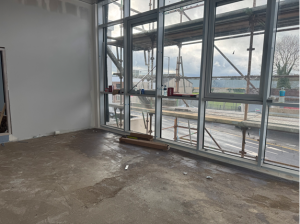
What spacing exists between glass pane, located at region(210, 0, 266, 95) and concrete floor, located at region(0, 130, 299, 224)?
131 cm

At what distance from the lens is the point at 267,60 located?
262cm

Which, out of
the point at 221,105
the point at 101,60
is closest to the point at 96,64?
the point at 101,60

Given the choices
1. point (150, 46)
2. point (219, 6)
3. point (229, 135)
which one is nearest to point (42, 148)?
point (150, 46)

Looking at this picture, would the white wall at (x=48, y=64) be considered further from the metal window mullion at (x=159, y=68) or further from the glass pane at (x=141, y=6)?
the metal window mullion at (x=159, y=68)

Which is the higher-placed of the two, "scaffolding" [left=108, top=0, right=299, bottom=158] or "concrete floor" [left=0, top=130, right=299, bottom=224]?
"scaffolding" [left=108, top=0, right=299, bottom=158]

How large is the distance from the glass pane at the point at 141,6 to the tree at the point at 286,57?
8.23ft

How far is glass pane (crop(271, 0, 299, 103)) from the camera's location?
2508 mm

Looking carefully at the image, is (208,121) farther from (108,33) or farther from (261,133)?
(108,33)

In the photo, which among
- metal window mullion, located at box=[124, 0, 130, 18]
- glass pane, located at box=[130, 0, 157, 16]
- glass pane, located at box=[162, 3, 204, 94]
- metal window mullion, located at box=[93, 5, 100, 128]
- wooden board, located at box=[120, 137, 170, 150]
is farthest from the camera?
metal window mullion, located at box=[93, 5, 100, 128]

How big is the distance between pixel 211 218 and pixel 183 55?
2787 mm

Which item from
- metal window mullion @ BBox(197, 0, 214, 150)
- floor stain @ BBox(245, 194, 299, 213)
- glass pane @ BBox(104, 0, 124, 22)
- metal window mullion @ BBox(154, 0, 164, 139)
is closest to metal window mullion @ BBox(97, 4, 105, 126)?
glass pane @ BBox(104, 0, 124, 22)

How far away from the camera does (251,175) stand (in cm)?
266

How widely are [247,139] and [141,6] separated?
353 cm

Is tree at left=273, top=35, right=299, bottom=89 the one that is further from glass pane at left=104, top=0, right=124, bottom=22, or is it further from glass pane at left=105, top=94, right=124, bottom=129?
glass pane at left=104, top=0, right=124, bottom=22
